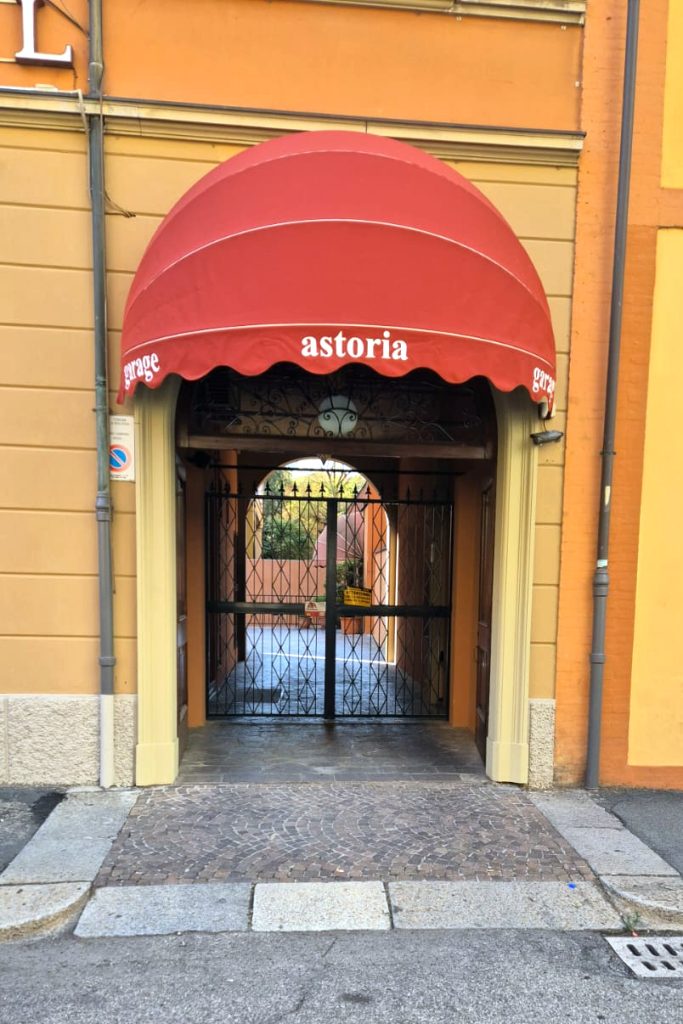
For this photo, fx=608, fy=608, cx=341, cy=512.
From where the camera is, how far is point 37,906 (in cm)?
334

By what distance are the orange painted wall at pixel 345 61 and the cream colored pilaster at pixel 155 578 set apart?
2415 mm

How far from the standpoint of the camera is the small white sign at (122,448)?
190 inches

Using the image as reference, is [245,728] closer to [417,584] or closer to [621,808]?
[417,584]

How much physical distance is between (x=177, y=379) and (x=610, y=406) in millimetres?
3489

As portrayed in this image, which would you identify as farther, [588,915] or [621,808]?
[621,808]

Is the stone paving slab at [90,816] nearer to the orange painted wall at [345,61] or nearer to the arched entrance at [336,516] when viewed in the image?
the arched entrance at [336,516]

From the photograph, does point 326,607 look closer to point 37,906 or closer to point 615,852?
point 615,852

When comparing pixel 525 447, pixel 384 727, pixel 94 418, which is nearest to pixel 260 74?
pixel 94 418

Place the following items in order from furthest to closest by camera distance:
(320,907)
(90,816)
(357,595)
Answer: (357,595) → (90,816) → (320,907)

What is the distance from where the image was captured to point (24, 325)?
15.6ft

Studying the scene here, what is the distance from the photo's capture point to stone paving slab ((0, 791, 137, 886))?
3.64 meters

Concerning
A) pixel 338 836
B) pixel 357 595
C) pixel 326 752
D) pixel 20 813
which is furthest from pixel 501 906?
pixel 357 595

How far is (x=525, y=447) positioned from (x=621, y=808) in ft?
9.65

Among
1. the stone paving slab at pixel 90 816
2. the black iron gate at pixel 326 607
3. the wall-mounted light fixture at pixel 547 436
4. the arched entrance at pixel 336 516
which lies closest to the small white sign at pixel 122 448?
the arched entrance at pixel 336 516
